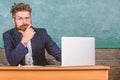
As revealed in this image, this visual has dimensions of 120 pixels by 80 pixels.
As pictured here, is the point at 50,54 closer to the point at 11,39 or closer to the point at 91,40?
the point at 11,39

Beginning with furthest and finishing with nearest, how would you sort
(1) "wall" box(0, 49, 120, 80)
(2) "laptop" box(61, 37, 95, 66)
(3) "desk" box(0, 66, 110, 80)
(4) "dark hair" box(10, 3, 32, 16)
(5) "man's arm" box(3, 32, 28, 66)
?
(1) "wall" box(0, 49, 120, 80)
(4) "dark hair" box(10, 3, 32, 16)
(5) "man's arm" box(3, 32, 28, 66)
(2) "laptop" box(61, 37, 95, 66)
(3) "desk" box(0, 66, 110, 80)

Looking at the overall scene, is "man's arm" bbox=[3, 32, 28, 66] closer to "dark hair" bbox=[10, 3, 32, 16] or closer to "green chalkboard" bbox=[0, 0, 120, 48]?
"dark hair" bbox=[10, 3, 32, 16]

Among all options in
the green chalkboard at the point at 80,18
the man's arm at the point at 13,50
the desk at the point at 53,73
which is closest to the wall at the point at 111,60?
the green chalkboard at the point at 80,18

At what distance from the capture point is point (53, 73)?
11.0 ft

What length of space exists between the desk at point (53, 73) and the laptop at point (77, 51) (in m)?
0.11

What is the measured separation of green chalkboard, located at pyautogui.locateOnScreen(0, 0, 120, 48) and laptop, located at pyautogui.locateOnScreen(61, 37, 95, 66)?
1475mm

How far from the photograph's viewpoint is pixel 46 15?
502 centimetres

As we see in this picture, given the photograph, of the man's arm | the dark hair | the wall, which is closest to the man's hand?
the man's arm

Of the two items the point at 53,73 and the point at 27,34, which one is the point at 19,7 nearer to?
the point at 27,34

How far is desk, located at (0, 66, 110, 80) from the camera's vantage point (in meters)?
3.31

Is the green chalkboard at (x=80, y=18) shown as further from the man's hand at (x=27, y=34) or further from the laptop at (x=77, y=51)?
the laptop at (x=77, y=51)

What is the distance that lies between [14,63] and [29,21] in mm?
732

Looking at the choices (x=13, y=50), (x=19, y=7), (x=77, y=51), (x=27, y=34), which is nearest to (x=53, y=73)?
(x=77, y=51)

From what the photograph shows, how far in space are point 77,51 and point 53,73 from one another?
351mm
